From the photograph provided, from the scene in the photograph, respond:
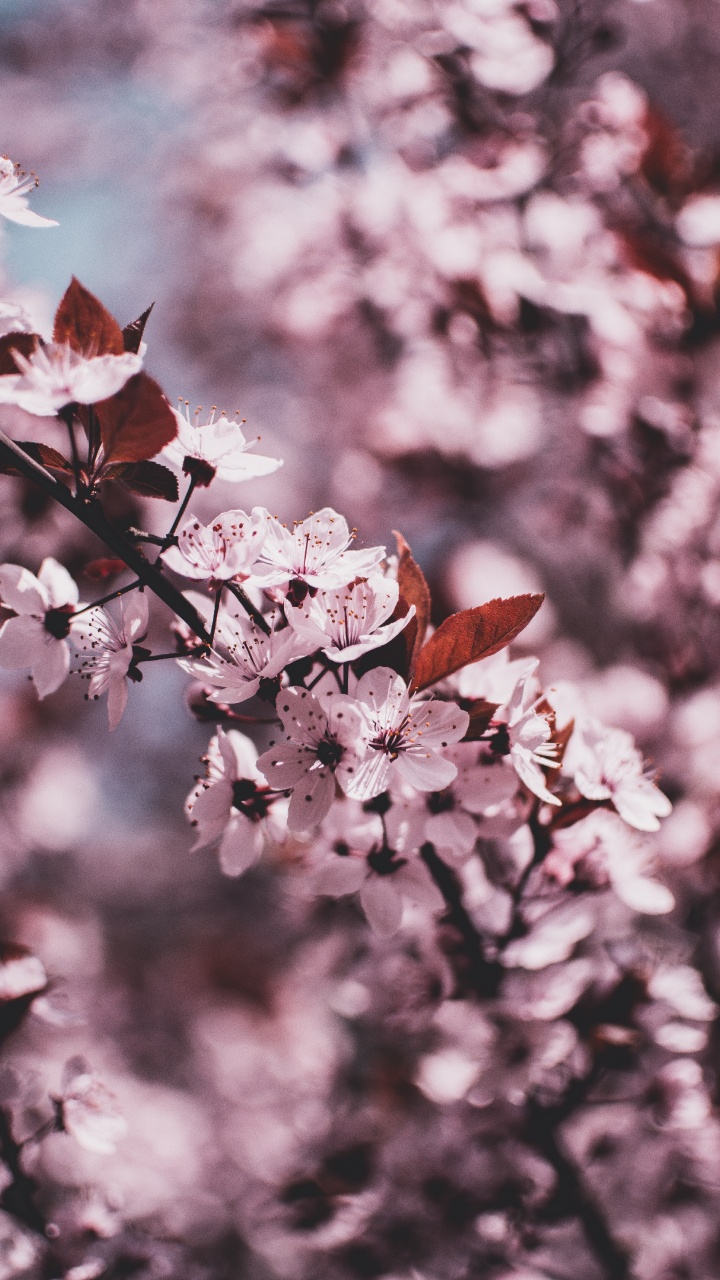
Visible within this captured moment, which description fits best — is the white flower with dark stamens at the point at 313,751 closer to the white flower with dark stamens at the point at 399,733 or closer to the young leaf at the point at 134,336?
the white flower with dark stamens at the point at 399,733

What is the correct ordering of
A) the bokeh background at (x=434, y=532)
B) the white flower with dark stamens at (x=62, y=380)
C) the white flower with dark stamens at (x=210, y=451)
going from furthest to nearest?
the bokeh background at (x=434, y=532) < the white flower with dark stamens at (x=210, y=451) < the white flower with dark stamens at (x=62, y=380)

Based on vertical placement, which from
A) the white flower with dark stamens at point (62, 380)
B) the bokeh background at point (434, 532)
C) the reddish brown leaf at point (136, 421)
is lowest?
the bokeh background at point (434, 532)

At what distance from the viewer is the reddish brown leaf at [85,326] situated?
0.73 m

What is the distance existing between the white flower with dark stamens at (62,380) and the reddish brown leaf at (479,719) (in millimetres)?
443

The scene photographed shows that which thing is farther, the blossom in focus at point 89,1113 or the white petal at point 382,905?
the blossom in focus at point 89,1113

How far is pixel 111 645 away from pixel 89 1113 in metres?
0.62

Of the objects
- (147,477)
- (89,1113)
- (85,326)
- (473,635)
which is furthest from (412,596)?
(89,1113)

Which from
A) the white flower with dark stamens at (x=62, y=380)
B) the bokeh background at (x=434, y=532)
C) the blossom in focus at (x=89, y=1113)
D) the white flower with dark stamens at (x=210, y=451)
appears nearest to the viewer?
the white flower with dark stamens at (x=62, y=380)

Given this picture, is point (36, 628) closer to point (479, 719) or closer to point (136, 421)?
point (136, 421)

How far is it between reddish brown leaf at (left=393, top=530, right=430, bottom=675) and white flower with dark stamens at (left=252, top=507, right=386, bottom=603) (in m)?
0.05

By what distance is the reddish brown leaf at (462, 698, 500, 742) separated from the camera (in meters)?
0.83

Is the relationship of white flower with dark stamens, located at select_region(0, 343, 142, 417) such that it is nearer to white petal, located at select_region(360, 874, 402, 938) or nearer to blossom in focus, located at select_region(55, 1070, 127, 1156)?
white petal, located at select_region(360, 874, 402, 938)

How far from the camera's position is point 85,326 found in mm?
743

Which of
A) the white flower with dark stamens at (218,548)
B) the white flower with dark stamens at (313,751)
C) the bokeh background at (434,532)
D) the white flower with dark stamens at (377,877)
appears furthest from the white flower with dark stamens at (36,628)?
the bokeh background at (434,532)
